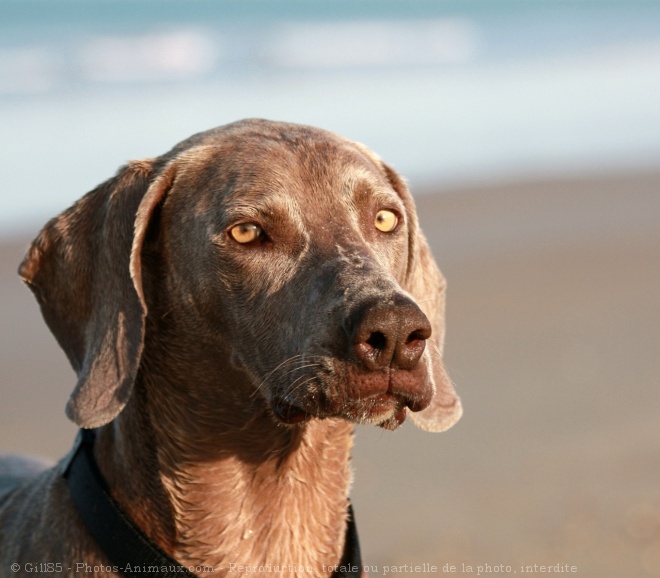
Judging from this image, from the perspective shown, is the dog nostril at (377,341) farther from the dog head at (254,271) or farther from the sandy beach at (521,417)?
the sandy beach at (521,417)

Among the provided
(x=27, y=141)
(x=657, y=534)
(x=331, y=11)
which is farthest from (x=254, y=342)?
(x=331, y=11)

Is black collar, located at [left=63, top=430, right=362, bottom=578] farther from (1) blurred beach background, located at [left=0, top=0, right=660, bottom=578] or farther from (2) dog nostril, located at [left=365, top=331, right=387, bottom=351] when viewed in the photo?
(1) blurred beach background, located at [left=0, top=0, right=660, bottom=578]

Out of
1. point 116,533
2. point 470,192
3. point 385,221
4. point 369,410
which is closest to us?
point 369,410

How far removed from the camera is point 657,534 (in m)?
5.88

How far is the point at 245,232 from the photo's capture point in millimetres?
3391

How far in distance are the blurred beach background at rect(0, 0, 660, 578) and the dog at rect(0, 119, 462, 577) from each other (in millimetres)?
2503

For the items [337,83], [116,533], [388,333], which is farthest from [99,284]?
[337,83]

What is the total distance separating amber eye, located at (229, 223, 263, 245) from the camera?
3.38m

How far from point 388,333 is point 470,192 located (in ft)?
31.1

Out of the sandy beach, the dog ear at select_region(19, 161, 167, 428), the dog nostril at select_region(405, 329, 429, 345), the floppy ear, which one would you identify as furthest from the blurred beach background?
the dog nostril at select_region(405, 329, 429, 345)

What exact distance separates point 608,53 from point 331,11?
744cm

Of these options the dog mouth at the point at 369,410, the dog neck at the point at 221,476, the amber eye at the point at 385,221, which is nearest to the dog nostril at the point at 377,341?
the dog mouth at the point at 369,410

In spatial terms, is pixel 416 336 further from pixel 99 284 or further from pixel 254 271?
pixel 99 284

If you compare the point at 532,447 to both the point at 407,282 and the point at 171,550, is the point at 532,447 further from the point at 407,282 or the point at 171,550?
the point at 171,550
